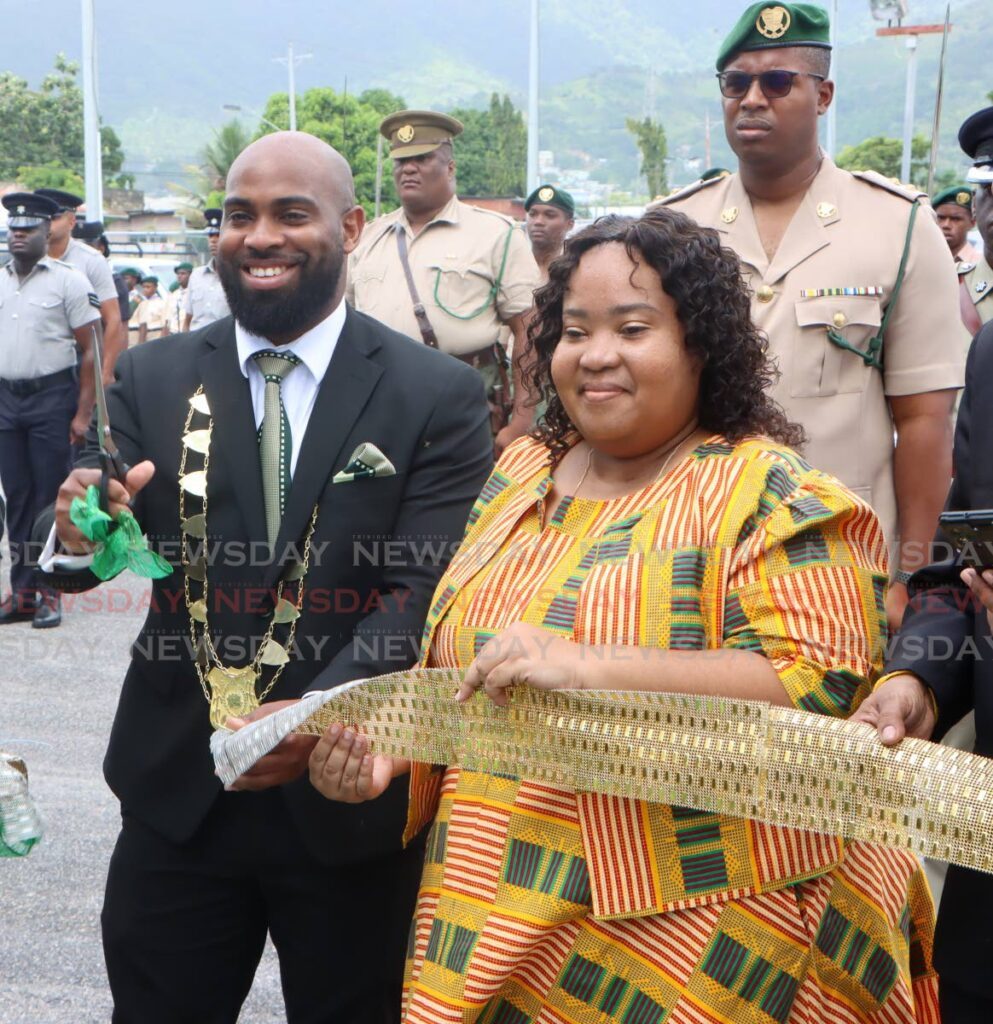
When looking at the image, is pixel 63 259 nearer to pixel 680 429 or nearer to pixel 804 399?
pixel 804 399

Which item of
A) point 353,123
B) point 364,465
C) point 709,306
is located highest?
point 353,123

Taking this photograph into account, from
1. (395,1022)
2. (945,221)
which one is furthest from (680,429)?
(945,221)

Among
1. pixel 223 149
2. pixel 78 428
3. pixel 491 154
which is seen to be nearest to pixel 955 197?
pixel 78 428

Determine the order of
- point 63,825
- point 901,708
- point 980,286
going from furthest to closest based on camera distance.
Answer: point 980,286, point 63,825, point 901,708

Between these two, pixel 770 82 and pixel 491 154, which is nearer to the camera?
pixel 770 82

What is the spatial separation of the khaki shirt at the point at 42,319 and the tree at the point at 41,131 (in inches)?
2847

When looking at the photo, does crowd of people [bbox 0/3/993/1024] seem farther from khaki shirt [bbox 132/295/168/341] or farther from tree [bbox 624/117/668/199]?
tree [bbox 624/117/668/199]

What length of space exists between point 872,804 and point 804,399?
1745 mm

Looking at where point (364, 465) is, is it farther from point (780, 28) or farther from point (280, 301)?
point (780, 28)

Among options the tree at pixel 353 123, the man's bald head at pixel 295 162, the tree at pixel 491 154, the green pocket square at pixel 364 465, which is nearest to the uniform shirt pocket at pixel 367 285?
the man's bald head at pixel 295 162

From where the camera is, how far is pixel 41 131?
79.4 m

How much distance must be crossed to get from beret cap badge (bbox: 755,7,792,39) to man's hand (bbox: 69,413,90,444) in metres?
5.33

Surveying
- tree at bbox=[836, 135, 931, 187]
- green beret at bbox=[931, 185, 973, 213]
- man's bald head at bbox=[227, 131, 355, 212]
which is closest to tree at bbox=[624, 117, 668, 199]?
tree at bbox=[836, 135, 931, 187]

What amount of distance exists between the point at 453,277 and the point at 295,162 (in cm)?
394
